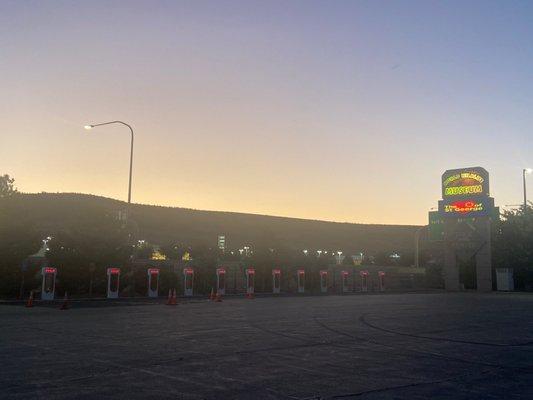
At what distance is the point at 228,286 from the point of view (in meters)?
45.7

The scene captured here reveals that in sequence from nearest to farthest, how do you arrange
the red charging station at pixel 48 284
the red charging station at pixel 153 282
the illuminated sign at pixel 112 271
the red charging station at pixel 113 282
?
the red charging station at pixel 48 284
the illuminated sign at pixel 112 271
the red charging station at pixel 113 282
the red charging station at pixel 153 282

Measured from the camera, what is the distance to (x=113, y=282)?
117 feet

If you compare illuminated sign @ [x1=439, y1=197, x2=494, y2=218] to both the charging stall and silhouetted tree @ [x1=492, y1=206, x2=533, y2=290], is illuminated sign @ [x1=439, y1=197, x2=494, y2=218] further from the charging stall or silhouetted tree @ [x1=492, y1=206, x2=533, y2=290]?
the charging stall

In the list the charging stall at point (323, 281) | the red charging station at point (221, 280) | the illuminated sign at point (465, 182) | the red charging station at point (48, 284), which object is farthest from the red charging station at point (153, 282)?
the illuminated sign at point (465, 182)

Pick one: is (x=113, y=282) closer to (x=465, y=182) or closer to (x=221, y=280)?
(x=221, y=280)

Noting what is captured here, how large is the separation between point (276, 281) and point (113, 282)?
16.6 m

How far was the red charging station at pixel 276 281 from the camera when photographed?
154ft

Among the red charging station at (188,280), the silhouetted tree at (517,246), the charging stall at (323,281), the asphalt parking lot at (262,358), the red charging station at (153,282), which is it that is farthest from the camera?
the silhouetted tree at (517,246)

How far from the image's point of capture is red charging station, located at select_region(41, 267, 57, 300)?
107ft

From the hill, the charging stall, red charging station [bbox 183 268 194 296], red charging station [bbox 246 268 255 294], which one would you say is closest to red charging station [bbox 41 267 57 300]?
red charging station [bbox 183 268 194 296]

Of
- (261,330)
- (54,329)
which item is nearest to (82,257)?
(54,329)

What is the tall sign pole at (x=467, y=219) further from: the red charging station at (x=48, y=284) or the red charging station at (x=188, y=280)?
the red charging station at (x=48, y=284)

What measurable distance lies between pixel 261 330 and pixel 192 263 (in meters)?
26.9

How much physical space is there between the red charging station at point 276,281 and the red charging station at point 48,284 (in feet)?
61.8
